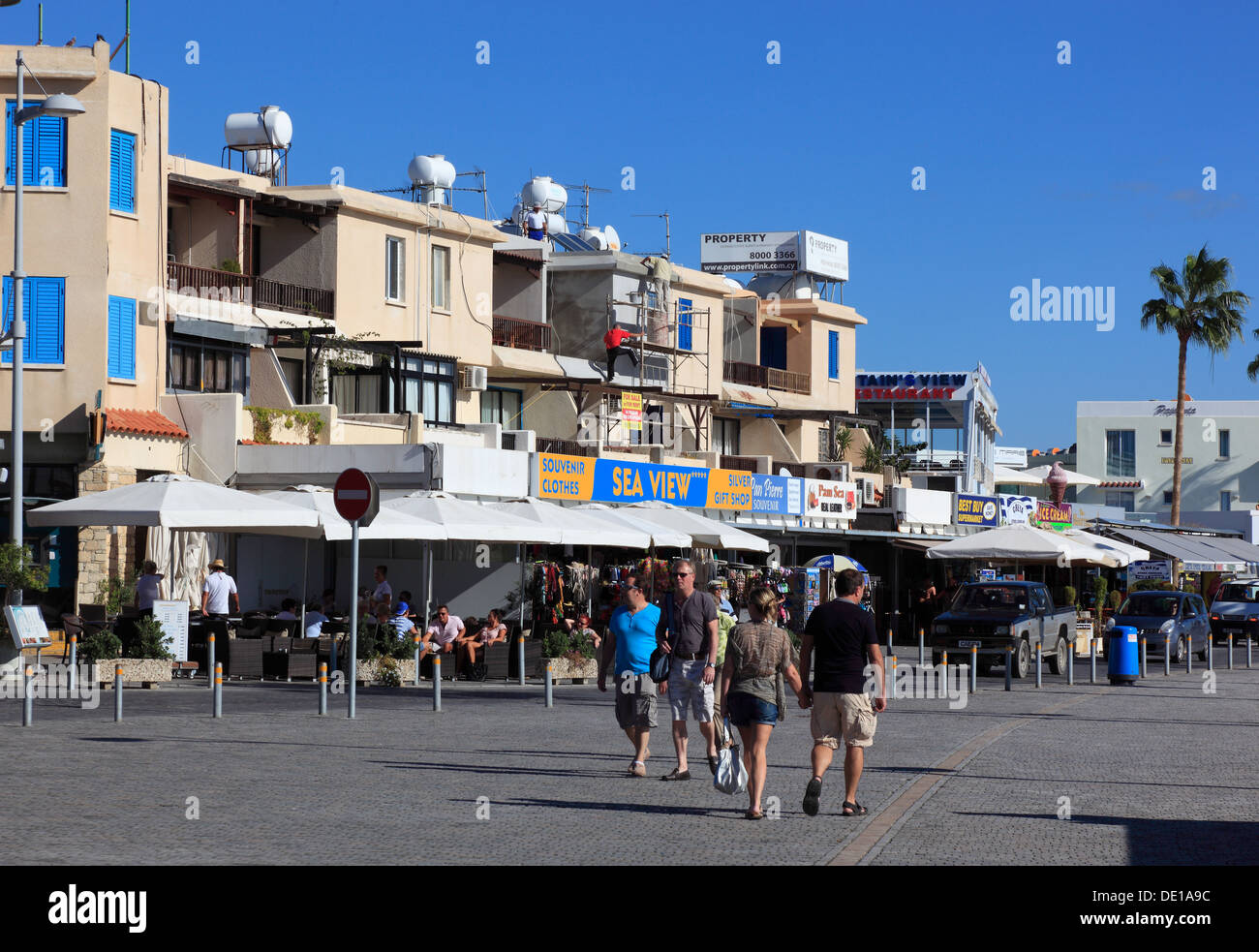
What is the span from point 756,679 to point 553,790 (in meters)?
2.09

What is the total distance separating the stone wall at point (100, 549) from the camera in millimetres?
31875

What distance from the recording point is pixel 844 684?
40.4 ft

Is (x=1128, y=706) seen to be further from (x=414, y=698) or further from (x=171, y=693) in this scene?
(x=171, y=693)

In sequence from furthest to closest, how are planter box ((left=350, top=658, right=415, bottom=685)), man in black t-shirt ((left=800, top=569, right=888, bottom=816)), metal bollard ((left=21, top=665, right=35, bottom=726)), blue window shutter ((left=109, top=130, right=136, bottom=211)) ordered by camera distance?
blue window shutter ((left=109, top=130, right=136, bottom=211)) < planter box ((left=350, top=658, right=415, bottom=685)) < metal bollard ((left=21, top=665, right=35, bottom=726)) < man in black t-shirt ((left=800, top=569, right=888, bottom=816))

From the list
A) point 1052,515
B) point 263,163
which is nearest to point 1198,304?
point 1052,515

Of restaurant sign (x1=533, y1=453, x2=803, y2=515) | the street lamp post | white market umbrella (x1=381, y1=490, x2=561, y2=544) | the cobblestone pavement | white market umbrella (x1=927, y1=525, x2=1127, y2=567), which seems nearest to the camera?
the cobblestone pavement

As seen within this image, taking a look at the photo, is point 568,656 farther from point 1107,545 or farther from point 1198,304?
point 1198,304

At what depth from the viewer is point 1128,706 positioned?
2511 cm

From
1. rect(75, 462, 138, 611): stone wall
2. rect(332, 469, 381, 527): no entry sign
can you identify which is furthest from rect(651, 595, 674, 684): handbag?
rect(75, 462, 138, 611): stone wall

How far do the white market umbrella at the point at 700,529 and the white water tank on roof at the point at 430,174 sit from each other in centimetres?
1782

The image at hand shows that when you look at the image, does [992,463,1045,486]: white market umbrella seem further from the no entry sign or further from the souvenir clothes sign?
the no entry sign

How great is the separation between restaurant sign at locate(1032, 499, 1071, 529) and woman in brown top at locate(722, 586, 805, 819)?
4610 cm

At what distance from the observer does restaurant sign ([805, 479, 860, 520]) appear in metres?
46.7
